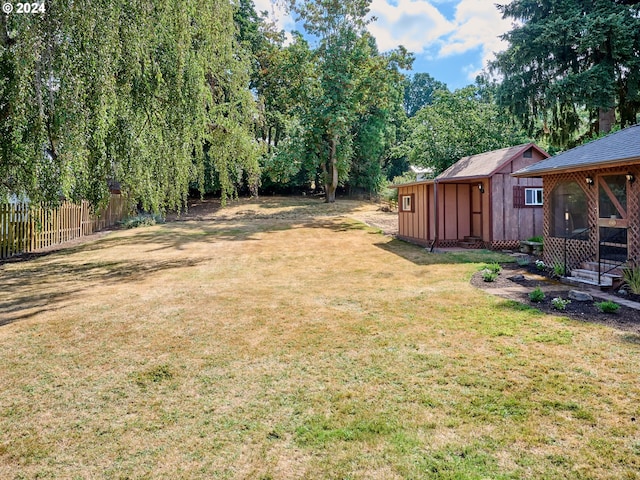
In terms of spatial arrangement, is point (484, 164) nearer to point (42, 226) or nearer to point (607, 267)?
point (607, 267)

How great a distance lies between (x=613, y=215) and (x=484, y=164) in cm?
539

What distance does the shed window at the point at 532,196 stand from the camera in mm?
12445

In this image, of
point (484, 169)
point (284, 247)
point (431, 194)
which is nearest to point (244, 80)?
point (284, 247)

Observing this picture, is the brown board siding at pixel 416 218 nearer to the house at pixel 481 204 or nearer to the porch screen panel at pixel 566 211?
the house at pixel 481 204

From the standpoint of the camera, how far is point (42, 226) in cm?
1220

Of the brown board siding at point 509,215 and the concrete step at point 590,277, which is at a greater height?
the brown board siding at point 509,215

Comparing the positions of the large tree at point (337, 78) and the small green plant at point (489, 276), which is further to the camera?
the large tree at point (337, 78)

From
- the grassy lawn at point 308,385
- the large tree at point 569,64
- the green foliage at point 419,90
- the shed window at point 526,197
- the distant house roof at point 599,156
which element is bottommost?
the grassy lawn at point 308,385

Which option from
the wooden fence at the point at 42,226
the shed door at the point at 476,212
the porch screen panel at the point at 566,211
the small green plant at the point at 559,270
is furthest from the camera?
the shed door at the point at 476,212

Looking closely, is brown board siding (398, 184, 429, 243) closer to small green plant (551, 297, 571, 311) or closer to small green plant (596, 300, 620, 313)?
small green plant (551, 297, 571, 311)

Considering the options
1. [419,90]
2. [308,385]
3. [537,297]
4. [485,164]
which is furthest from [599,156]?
[419,90]

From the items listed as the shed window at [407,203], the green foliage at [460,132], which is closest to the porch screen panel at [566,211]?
the shed window at [407,203]

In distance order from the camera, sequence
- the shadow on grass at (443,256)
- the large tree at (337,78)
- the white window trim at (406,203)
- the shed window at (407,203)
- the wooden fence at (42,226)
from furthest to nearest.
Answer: the large tree at (337,78), the white window trim at (406,203), the shed window at (407,203), the wooden fence at (42,226), the shadow on grass at (443,256)

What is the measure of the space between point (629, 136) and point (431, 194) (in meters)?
5.86
